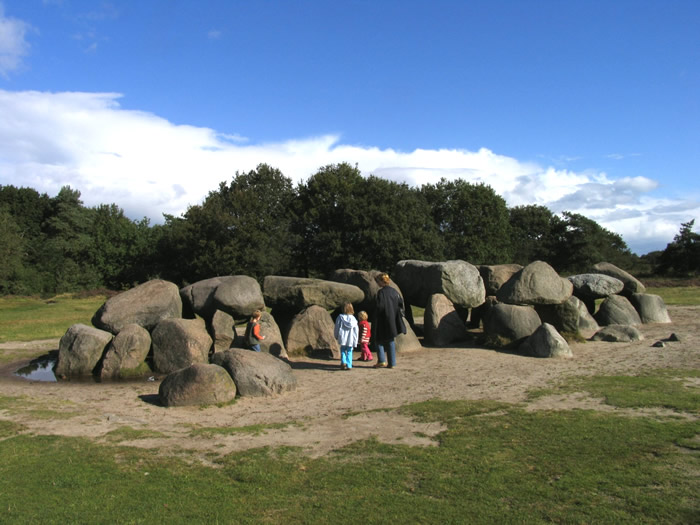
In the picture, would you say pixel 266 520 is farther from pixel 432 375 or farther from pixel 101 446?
pixel 432 375

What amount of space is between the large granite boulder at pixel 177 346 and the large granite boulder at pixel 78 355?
136cm

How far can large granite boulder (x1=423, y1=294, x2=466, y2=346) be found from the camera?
52.9ft

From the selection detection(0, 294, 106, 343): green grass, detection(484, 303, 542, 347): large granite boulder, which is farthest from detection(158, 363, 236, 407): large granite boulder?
detection(0, 294, 106, 343): green grass

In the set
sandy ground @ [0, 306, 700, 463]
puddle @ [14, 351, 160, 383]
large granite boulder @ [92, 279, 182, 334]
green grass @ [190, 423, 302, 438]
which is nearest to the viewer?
sandy ground @ [0, 306, 700, 463]

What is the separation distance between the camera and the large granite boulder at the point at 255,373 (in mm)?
10531

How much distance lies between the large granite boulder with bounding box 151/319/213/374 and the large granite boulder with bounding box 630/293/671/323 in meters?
14.4

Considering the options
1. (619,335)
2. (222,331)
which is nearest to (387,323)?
(222,331)

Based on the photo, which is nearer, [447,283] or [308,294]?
[308,294]

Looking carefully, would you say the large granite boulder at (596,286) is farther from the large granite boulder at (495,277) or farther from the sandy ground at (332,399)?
the sandy ground at (332,399)

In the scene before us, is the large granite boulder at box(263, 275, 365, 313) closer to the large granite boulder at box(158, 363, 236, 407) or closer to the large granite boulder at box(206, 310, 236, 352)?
the large granite boulder at box(206, 310, 236, 352)

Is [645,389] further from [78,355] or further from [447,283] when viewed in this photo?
[78,355]

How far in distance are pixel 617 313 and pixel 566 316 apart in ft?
10.8

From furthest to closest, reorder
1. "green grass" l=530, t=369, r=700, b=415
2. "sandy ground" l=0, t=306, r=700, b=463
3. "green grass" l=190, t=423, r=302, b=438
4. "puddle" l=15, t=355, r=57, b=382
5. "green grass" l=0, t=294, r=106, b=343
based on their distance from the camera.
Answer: "green grass" l=0, t=294, r=106, b=343 < "puddle" l=15, t=355, r=57, b=382 < "green grass" l=530, t=369, r=700, b=415 < "green grass" l=190, t=423, r=302, b=438 < "sandy ground" l=0, t=306, r=700, b=463

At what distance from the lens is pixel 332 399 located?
33.6 feet
